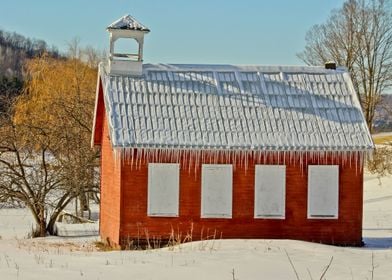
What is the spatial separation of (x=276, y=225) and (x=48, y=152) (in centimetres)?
1246

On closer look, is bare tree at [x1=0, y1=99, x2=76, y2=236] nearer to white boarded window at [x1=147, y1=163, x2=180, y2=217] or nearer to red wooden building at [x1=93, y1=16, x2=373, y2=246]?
red wooden building at [x1=93, y1=16, x2=373, y2=246]

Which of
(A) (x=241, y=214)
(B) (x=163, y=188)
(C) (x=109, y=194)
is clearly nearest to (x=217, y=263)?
(B) (x=163, y=188)

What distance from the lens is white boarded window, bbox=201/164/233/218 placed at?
21.4 m

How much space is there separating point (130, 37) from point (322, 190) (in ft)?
24.8

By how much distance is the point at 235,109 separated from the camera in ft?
74.2

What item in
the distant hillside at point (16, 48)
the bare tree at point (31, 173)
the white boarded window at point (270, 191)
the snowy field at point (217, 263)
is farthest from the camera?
the distant hillside at point (16, 48)

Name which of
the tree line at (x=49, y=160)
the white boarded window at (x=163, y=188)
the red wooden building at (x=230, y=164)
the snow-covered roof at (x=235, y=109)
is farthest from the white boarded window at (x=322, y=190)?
Result: the tree line at (x=49, y=160)

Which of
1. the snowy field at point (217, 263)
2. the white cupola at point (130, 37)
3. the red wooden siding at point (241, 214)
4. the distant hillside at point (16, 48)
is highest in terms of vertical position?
the distant hillside at point (16, 48)

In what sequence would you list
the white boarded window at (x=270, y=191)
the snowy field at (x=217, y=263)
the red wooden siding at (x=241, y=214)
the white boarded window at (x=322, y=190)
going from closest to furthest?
1. the snowy field at (x=217, y=263)
2. the red wooden siding at (x=241, y=214)
3. the white boarded window at (x=270, y=191)
4. the white boarded window at (x=322, y=190)

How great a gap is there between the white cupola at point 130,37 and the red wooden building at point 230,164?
291mm

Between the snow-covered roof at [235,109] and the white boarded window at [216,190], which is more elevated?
the snow-covered roof at [235,109]

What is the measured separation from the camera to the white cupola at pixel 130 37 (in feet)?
76.5

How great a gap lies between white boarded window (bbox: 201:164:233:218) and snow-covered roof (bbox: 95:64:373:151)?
2.30ft

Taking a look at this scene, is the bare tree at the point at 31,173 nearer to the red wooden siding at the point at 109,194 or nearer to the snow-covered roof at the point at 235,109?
the red wooden siding at the point at 109,194
